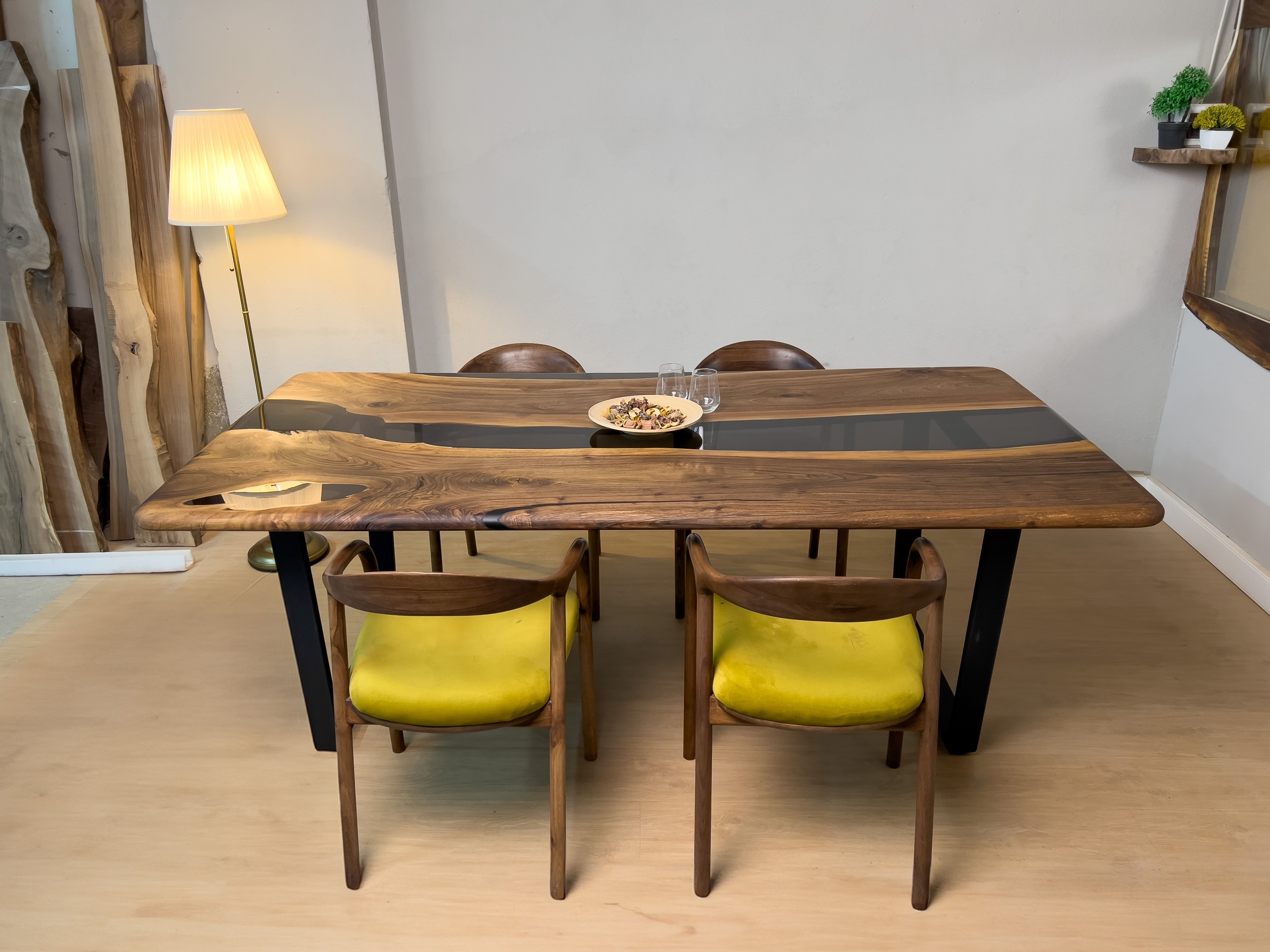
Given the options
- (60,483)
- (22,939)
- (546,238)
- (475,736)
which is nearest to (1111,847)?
(475,736)

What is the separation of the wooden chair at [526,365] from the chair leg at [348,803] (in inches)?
43.8

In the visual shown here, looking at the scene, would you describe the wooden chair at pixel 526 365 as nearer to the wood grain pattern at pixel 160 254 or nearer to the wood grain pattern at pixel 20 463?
the wood grain pattern at pixel 160 254

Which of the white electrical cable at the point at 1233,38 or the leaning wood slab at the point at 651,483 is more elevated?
the white electrical cable at the point at 1233,38

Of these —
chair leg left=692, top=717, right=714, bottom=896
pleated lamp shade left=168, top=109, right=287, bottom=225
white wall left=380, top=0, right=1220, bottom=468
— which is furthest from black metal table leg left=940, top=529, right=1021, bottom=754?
pleated lamp shade left=168, top=109, right=287, bottom=225

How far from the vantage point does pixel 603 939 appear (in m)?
1.76

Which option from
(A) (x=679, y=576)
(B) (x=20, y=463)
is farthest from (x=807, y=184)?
(B) (x=20, y=463)

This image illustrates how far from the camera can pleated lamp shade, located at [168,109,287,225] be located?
285 centimetres

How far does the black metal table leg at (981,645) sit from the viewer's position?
6.61 feet

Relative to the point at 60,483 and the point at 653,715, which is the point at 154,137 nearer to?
the point at 60,483

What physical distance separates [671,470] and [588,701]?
0.59m

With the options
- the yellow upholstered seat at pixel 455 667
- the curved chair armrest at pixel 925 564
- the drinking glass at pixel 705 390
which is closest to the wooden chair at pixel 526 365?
the drinking glass at pixel 705 390

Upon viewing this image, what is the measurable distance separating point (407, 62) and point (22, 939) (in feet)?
9.43

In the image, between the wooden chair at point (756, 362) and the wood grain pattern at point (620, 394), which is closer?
the wood grain pattern at point (620, 394)

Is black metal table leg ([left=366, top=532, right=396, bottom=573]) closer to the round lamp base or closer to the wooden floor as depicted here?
the wooden floor
